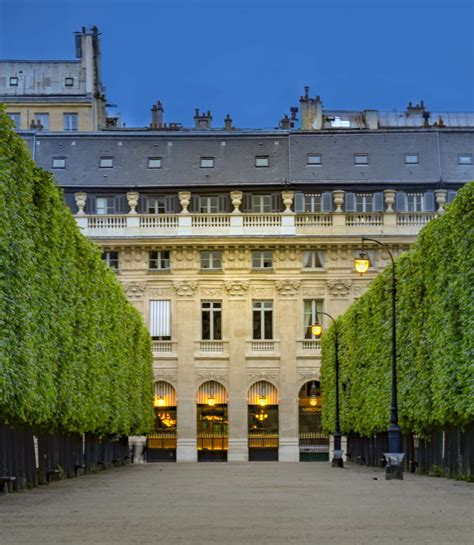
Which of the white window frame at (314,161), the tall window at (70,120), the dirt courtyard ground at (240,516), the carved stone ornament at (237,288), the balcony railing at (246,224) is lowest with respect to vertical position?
the dirt courtyard ground at (240,516)

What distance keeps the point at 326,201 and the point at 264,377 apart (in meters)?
11.4

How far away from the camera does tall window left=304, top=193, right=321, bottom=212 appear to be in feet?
271

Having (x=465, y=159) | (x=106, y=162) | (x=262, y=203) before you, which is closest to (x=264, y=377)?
(x=262, y=203)

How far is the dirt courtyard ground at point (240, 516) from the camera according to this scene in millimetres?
15125

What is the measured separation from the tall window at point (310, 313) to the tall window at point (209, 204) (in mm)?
7922

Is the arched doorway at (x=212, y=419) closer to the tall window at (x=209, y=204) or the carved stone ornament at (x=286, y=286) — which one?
the carved stone ornament at (x=286, y=286)

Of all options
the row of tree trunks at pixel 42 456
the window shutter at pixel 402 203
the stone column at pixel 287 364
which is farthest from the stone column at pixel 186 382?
the row of tree trunks at pixel 42 456

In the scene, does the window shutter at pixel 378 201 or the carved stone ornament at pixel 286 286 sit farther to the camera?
the carved stone ornament at pixel 286 286

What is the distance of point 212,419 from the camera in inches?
3226

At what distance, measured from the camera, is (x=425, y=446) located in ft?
133

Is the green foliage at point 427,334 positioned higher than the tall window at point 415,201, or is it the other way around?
the tall window at point 415,201

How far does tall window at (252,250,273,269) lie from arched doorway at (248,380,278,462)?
7.00m

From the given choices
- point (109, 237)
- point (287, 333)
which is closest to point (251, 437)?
point (287, 333)

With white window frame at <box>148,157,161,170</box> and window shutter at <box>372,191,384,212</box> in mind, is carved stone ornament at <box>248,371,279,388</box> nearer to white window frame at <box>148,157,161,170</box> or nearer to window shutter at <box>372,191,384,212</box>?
window shutter at <box>372,191,384,212</box>
